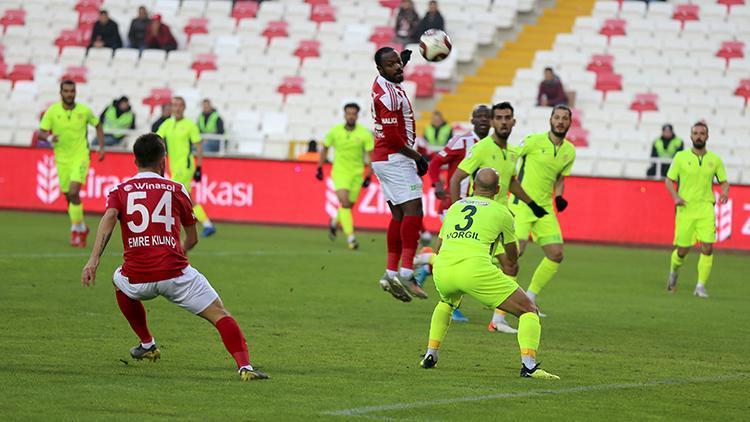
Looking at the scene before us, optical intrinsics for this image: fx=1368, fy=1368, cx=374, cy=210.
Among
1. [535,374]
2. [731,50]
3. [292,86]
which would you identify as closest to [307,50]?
[292,86]

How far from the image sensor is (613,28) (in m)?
32.1

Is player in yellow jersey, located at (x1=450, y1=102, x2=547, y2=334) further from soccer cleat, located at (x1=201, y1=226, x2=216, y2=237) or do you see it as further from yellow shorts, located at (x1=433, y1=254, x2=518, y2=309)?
soccer cleat, located at (x1=201, y1=226, x2=216, y2=237)

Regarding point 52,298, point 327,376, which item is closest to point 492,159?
point 327,376

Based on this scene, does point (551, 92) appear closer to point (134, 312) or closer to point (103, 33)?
point (103, 33)

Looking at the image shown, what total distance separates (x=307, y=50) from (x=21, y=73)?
24.3ft

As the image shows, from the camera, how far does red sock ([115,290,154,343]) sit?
387 inches

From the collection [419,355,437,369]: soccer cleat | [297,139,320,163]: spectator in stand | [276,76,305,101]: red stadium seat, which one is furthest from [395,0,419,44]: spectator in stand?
[419,355,437,369]: soccer cleat

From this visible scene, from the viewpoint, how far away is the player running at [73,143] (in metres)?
20.7

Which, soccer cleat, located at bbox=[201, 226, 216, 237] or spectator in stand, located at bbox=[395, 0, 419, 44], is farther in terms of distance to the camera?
spectator in stand, located at bbox=[395, 0, 419, 44]

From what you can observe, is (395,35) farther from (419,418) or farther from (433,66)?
(419,418)

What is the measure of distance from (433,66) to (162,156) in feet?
75.7

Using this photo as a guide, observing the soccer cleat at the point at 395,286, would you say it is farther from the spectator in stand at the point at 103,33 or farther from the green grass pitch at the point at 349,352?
the spectator in stand at the point at 103,33

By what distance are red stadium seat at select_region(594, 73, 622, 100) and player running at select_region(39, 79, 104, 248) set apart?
43.9 feet

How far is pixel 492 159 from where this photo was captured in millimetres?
12977
